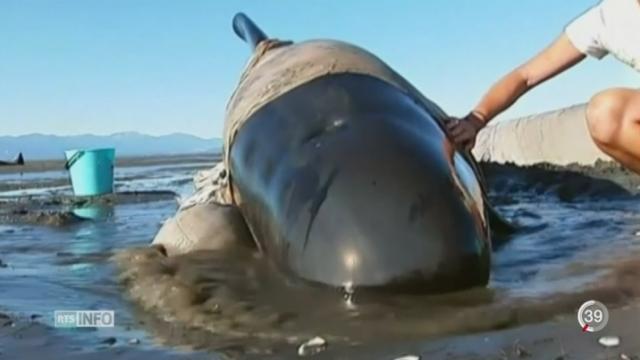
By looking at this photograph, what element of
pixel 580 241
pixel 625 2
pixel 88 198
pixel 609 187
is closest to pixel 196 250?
pixel 580 241

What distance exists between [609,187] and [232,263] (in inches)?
206

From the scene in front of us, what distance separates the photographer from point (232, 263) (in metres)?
5.14

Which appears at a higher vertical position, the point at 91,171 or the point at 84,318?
the point at 91,171

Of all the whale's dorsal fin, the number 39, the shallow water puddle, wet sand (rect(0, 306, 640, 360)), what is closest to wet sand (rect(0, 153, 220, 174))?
the whale's dorsal fin

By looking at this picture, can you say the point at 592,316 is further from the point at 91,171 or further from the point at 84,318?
the point at 91,171

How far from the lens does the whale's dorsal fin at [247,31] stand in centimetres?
857

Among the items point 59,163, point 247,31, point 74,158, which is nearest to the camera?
point 247,31

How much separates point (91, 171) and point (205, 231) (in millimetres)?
7492

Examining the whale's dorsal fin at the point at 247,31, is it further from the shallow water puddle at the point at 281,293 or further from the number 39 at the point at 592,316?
the number 39 at the point at 592,316

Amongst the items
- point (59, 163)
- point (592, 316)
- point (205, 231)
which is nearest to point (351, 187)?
point (592, 316)

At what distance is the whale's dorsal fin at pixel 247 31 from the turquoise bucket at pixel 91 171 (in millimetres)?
3612

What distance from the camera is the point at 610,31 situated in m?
4.61

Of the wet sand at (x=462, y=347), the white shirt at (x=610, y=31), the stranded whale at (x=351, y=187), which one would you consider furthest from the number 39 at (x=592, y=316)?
the white shirt at (x=610, y=31)

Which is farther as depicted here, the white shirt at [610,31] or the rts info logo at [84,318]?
the white shirt at [610,31]
